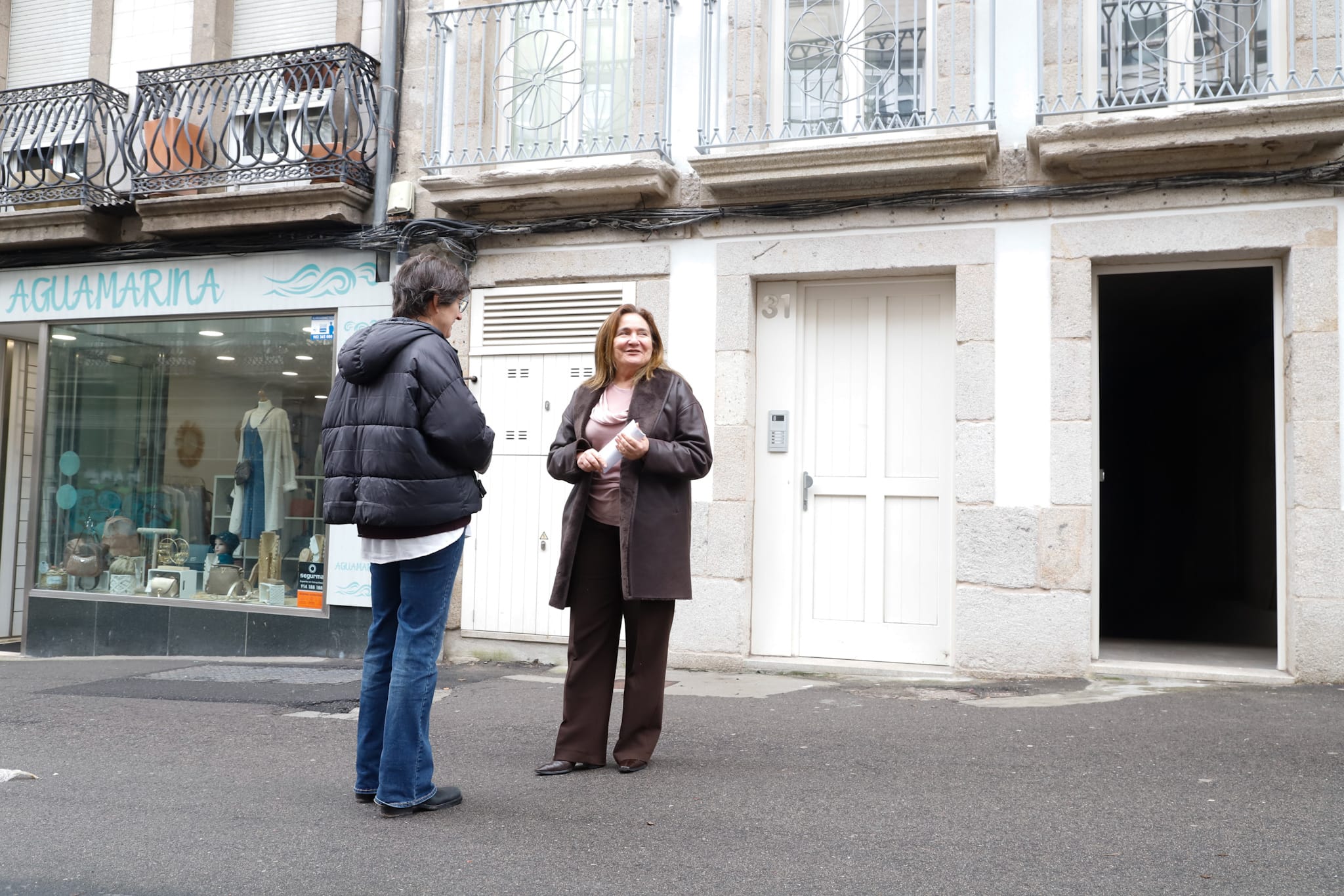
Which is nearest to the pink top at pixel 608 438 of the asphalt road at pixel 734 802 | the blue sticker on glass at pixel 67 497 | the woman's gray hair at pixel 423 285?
the woman's gray hair at pixel 423 285

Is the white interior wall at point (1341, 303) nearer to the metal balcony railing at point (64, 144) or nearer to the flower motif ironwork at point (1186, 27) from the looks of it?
the flower motif ironwork at point (1186, 27)

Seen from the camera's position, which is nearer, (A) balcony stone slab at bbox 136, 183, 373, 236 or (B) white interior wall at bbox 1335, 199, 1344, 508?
(B) white interior wall at bbox 1335, 199, 1344, 508

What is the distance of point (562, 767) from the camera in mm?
4254

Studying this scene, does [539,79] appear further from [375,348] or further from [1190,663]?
[1190,663]

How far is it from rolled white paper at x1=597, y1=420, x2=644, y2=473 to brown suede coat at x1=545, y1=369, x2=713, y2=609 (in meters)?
0.05

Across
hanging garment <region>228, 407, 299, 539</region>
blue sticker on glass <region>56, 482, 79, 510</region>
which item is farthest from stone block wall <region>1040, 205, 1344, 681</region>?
blue sticker on glass <region>56, 482, 79, 510</region>

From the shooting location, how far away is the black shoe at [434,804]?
144 inches

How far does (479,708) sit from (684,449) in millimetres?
2310

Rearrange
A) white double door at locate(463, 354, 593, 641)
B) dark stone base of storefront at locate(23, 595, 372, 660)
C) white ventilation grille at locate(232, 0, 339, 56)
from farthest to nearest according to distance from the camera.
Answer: white ventilation grille at locate(232, 0, 339, 56) → dark stone base of storefront at locate(23, 595, 372, 660) → white double door at locate(463, 354, 593, 641)

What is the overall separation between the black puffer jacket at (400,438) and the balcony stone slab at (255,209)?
16.4ft

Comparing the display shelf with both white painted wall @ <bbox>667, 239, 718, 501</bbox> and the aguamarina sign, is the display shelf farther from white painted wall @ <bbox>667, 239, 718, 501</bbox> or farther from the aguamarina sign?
white painted wall @ <bbox>667, 239, 718, 501</bbox>

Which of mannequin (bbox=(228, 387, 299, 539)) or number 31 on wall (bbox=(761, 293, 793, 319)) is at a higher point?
number 31 on wall (bbox=(761, 293, 793, 319))

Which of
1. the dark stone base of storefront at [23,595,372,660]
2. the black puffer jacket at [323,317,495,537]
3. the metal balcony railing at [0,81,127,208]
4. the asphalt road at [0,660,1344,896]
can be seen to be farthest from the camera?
the metal balcony railing at [0,81,127,208]

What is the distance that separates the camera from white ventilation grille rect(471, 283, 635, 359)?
7840 mm
